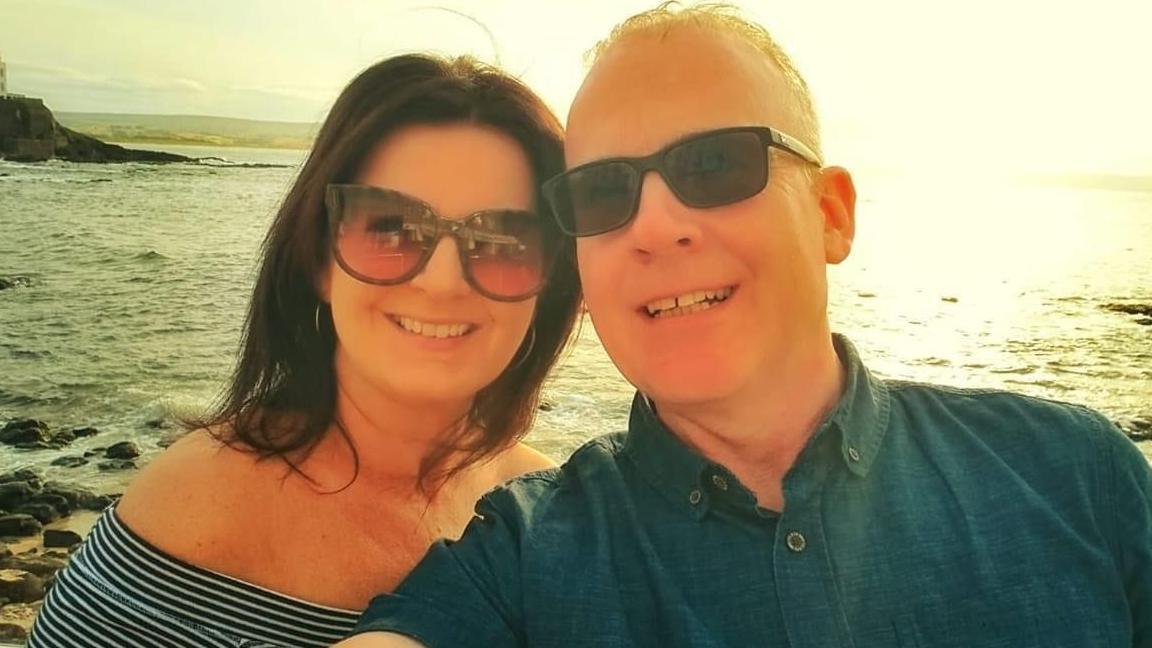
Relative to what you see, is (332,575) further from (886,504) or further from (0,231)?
(0,231)

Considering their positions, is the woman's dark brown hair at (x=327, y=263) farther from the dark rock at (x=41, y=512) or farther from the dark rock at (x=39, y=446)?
the dark rock at (x=39, y=446)

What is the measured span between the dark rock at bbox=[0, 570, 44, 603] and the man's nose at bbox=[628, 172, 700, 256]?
3983 mm

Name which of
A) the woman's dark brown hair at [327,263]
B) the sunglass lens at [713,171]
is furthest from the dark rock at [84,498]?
the sunglass lens at [713,171]

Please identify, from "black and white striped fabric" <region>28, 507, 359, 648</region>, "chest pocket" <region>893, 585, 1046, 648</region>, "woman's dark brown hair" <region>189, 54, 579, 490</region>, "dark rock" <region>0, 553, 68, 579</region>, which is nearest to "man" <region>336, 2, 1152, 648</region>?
"chest pocket" <region>893, 585, 1046, 648</region>

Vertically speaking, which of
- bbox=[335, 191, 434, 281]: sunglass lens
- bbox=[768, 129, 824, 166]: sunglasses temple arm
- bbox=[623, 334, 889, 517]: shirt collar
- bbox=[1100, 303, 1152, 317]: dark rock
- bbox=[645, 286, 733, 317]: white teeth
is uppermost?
bbox=[768, 129, 824, 166]: sunglasses temple arm

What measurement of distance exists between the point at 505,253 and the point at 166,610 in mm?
1030

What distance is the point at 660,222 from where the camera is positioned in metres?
1.78

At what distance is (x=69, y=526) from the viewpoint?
208 inches

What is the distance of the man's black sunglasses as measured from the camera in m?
1.79

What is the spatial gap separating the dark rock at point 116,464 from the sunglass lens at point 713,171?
18.8ft

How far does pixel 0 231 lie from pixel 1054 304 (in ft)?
61.2

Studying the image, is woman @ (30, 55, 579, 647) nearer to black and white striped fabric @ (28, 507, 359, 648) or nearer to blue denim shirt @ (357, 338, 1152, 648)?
black and white striped fabric @ (28, 507, 359, 648)

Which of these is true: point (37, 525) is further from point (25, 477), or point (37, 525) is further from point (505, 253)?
point (505, 253)

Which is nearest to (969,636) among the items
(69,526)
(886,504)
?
(886,504)
